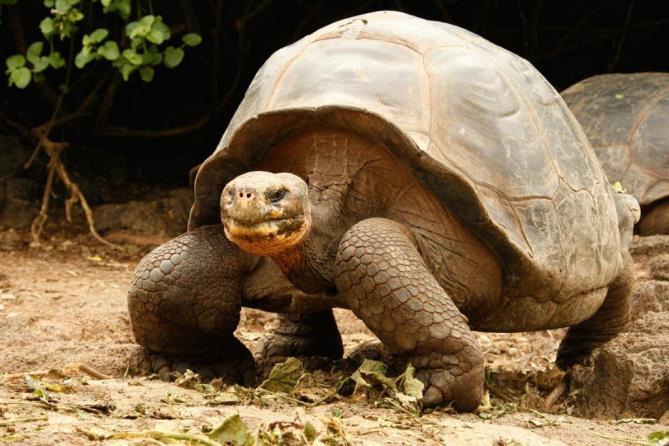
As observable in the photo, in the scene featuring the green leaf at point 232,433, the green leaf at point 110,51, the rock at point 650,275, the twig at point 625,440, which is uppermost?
the green leaf at point 110,51

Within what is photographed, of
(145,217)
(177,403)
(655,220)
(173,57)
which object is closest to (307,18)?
(173,57)

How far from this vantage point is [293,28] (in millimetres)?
8562

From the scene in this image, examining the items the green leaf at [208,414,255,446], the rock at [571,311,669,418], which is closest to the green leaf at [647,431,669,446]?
the rock at [571,311,669,418]

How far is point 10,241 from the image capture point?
6543 millimetres

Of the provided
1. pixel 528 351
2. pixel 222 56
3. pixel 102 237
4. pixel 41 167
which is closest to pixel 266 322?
pixel 528 351

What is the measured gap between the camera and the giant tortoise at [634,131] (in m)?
6.73

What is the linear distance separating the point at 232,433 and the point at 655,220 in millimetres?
4980

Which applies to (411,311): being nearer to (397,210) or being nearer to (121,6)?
(397,210)

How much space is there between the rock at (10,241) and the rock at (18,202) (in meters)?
0.15

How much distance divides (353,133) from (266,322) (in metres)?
2.28

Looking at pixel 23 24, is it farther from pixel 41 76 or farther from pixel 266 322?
pixel 266 322

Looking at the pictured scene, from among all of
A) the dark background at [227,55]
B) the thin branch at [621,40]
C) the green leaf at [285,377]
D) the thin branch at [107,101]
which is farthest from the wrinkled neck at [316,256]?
the thin branch at [621,40]

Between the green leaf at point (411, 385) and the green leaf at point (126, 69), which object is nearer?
the green leaf at point (411, 385)

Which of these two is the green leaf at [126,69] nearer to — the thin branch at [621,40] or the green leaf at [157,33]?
the green leaf at [157,33]
